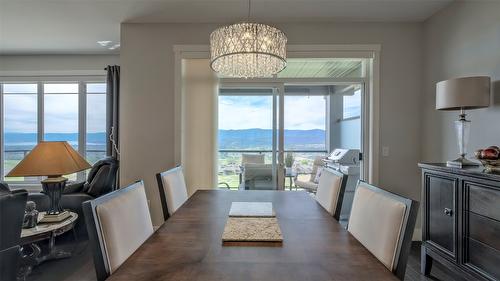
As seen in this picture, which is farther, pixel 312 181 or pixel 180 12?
pixel 312 181

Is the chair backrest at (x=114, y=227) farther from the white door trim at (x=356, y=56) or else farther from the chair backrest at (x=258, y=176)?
the chair backrest at (x=258, y=176)

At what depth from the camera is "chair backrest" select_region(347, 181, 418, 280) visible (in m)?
1.11

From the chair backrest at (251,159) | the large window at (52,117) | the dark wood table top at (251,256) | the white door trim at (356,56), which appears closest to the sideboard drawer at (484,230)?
the dark wood table top at (251,256)

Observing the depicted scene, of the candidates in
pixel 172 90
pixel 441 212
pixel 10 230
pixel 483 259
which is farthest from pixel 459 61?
pixel 10 230

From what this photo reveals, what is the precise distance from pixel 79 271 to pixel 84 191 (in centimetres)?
105

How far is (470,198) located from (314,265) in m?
1.65

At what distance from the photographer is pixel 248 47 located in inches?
70.6

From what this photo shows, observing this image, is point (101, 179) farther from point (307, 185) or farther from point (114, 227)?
point (307, 185)

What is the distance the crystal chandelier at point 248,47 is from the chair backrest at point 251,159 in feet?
6.08

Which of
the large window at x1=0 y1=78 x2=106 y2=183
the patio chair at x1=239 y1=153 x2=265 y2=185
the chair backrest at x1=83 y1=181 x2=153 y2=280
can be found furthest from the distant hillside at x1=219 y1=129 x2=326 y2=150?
the large window at x1=0 y1=78 x2=106 y2=183

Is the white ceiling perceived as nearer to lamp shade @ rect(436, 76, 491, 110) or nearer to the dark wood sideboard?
lamp shade @ rect(436, 76, 491, 110)

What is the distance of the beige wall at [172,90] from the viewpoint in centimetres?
332

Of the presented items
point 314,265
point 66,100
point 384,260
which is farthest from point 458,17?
point 66,100

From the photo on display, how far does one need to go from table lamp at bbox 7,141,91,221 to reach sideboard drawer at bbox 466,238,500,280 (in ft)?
10.2
